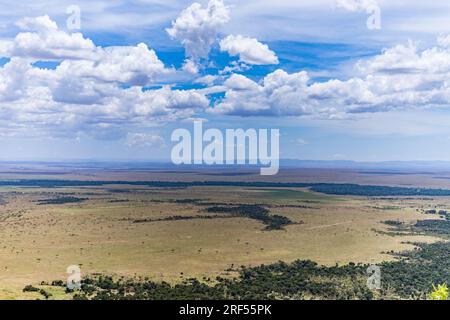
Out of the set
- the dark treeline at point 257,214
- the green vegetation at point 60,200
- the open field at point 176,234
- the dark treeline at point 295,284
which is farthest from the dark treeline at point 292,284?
Answer: the green vegetation at point 60,200

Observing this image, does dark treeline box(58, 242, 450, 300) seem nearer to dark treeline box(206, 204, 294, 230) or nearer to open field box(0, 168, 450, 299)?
open field box(0, 168, 450, 299)

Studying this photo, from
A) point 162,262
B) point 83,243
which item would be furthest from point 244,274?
point 83,243

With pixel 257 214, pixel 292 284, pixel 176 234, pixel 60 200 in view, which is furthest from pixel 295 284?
pixel 60 200

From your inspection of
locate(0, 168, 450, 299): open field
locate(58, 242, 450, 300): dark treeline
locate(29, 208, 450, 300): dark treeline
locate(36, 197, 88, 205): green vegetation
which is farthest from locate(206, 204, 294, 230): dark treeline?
locate(36, 197, 88, 205): green vegetation

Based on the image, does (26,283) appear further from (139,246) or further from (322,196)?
(322,196)

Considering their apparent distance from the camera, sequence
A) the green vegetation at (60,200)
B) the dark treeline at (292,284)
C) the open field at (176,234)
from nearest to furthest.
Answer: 1. the dark treeline at (292,284)
2. the open field at (176,234)
3. the green vegetation at (60,200)

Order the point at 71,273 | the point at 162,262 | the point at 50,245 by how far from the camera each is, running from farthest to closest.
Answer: the point at 50,245
the point at 162,262
the point at 71,273

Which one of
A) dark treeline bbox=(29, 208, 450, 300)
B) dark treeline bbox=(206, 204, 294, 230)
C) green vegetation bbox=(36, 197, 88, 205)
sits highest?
dark treeline bbox=(29, 208, 450, 300)

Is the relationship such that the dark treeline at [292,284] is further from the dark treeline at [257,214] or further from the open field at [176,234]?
the dark treeline at [257,214]
